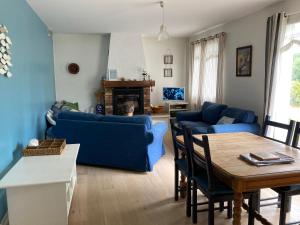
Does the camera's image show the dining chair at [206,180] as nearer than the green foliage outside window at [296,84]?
Yes

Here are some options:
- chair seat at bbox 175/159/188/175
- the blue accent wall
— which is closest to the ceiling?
the blue accent wall

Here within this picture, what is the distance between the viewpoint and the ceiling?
13.0ft

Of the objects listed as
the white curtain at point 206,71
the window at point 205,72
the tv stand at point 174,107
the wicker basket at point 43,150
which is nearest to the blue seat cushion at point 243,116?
the white curtain at point 206,71

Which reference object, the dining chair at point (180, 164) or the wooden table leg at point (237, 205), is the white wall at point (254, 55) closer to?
the dining chair at point (180, 164)

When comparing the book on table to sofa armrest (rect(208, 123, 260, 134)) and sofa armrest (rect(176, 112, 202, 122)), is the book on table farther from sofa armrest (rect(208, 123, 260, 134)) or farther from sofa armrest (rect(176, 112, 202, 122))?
sofa armrest (rect(176, 112, 202, 122))

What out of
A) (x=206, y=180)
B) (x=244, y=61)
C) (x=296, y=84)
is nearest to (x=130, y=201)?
(x=206, y=180)

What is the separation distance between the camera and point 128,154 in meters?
3.94

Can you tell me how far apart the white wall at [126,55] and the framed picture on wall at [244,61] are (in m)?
2.72

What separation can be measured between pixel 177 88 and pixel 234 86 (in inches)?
80.3

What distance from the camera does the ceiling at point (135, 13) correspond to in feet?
13.0

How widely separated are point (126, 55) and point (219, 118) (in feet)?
10.3

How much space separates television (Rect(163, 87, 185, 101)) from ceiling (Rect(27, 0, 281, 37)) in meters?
1.59

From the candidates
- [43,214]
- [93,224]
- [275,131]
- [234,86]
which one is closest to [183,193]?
[93,224]

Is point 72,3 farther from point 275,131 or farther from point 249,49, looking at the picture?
point 275,131
